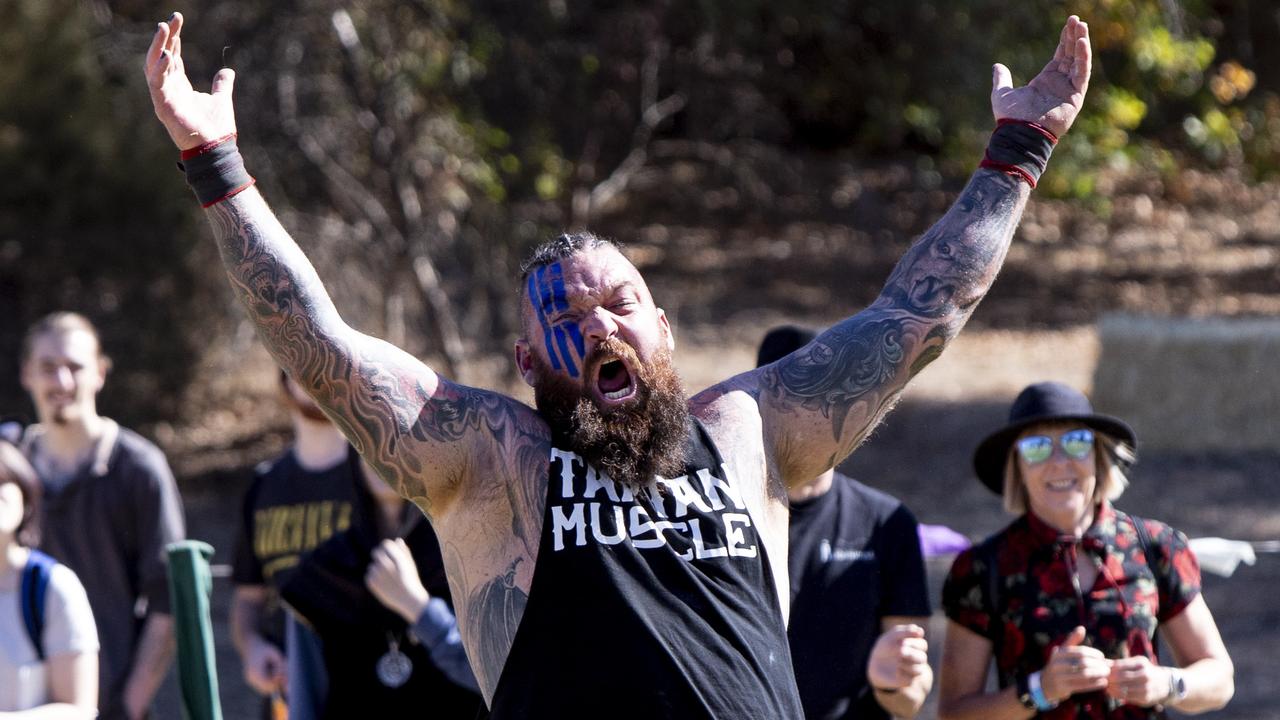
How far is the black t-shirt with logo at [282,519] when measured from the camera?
469 cm

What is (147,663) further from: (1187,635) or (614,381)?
(1187,635)

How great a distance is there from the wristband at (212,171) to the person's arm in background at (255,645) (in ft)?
7.52

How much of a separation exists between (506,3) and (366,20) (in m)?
1.08

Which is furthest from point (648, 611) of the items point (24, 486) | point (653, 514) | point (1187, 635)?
point (24, 486)

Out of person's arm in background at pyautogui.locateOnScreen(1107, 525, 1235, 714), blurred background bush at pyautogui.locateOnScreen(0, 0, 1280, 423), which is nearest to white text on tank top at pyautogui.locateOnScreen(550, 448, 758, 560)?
person's arm in background at pyautogui.locateOnScreen(1107, 525, 1235, 714)

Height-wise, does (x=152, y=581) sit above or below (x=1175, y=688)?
above

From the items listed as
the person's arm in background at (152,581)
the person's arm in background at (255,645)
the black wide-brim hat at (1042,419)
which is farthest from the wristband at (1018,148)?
the person's arm in background at (152,581)

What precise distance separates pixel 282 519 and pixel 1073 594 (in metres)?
2.38

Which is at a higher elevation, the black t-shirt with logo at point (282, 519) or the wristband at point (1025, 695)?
the black t-shirt with logo at point (282, 519)

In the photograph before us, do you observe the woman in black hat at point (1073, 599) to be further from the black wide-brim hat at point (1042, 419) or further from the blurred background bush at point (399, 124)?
the blurred background bush at point (399, 124)

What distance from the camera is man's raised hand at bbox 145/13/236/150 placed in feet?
9.12

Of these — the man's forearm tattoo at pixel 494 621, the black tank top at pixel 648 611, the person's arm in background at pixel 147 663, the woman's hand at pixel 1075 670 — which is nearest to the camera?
the black tank top at pixel 648 611

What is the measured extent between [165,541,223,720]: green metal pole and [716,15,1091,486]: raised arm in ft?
6.54

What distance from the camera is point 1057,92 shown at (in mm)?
3146
